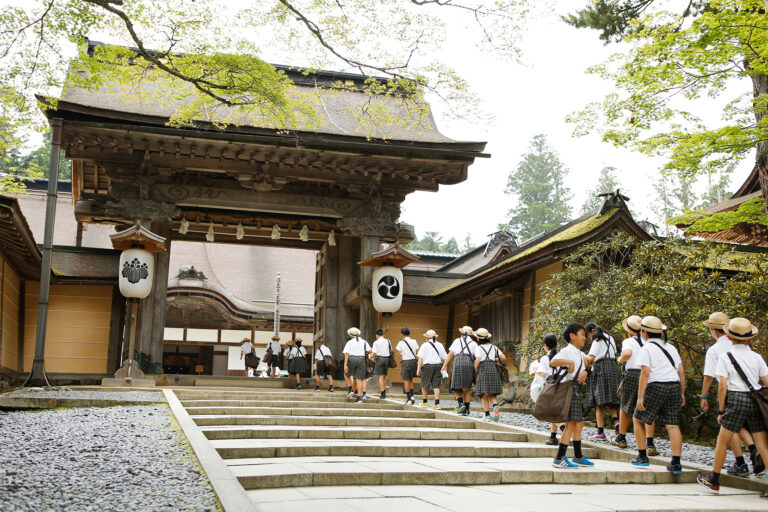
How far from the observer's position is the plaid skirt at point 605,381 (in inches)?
313

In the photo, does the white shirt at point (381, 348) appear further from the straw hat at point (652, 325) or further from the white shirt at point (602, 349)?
the straw hat at point (652, 325)

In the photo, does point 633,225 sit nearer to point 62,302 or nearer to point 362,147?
point 362,147

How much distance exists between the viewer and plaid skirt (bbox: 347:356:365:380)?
11258 mm

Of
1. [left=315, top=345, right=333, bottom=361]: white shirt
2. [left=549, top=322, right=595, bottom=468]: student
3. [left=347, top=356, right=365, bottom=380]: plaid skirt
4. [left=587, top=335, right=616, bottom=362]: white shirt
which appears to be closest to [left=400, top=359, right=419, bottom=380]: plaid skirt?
[left=347, top=356, right=365, bottom=380]: plaid skirt

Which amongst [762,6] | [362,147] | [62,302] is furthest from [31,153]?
[762,6]

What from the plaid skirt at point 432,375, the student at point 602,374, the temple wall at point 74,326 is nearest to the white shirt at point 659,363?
the student at point 602,374

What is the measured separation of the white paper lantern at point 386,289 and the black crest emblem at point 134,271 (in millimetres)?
4627

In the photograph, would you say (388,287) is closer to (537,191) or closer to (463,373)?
(463,373)

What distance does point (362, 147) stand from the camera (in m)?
13.7

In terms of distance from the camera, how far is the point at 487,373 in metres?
9.29

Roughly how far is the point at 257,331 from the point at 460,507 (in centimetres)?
1969

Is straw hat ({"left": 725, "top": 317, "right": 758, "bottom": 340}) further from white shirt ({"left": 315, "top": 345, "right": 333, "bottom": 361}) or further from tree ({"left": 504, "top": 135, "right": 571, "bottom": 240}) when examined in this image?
tree ({"left": 504, "top": 135, "right": 571, "bottom": 240})

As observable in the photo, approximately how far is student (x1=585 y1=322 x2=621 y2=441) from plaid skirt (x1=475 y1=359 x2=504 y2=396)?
1438 mm

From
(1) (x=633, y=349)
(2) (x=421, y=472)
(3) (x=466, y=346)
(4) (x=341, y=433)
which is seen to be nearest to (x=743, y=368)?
(1) (x=633, y=349)
